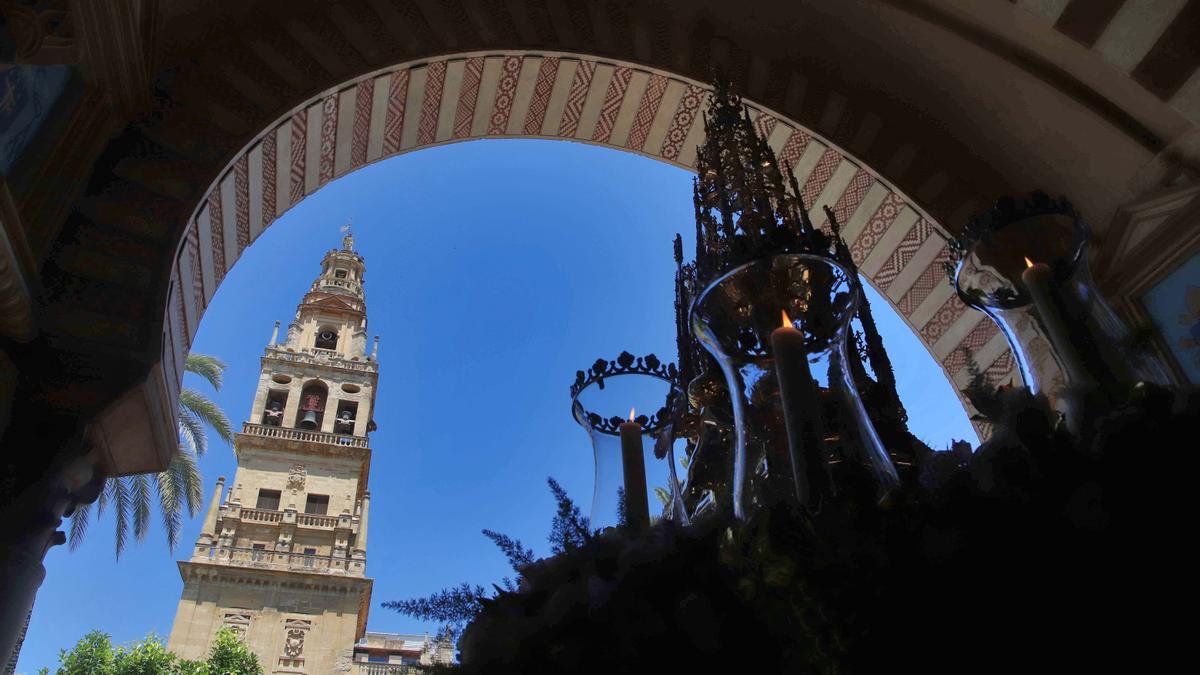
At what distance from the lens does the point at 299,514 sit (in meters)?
27.6

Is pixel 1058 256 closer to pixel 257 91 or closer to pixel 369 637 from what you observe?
pixel 257 91

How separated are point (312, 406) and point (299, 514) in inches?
200

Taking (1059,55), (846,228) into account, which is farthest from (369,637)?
(1059,55)

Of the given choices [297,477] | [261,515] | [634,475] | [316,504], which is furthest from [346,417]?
[634,475]

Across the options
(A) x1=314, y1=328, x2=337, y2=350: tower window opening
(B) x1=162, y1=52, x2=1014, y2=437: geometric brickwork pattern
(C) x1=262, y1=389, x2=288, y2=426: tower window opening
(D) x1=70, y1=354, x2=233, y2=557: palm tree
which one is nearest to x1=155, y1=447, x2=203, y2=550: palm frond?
(D) x1=70, y1=354, x2=233, y2=557: palm tree

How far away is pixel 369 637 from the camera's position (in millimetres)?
33406

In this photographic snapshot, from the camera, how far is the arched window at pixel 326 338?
33.2 meters

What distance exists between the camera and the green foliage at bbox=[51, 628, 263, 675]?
57.7 ft

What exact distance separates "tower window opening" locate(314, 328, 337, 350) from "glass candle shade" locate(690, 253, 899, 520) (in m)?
33.3

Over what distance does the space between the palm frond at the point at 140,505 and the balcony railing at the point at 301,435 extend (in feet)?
52.1

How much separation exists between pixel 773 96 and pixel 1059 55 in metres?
1.94

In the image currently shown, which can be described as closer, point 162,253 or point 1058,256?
point 1058,256

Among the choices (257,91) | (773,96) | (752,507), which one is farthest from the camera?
(773,96)

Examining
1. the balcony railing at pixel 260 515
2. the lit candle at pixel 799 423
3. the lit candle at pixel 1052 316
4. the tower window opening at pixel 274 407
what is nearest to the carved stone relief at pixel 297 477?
the balcony railing at pixel 260 515
